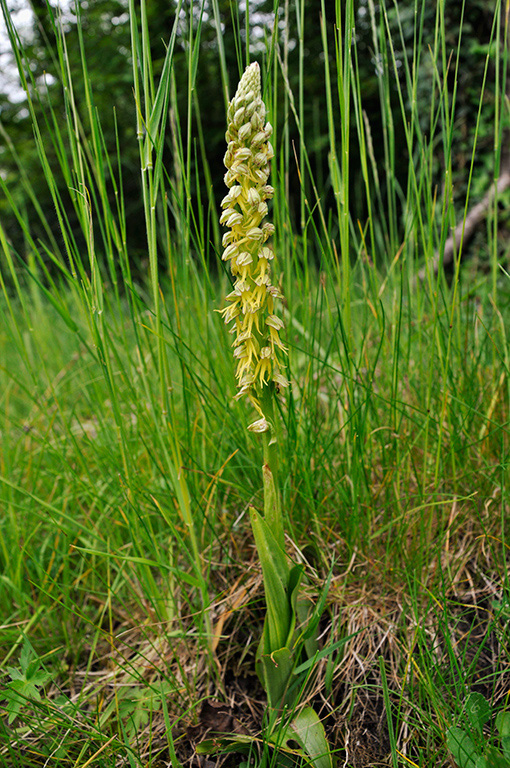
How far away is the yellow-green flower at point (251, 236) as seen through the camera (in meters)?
0.73

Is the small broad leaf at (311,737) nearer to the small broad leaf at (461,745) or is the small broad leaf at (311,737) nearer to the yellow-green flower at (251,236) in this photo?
the small broad leaf at (461,745)

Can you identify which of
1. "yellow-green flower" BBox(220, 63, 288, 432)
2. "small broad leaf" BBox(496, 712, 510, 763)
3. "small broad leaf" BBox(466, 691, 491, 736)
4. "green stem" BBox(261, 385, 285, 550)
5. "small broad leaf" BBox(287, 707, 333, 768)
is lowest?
"small broad leaf" BBox(287, 707, 333, 768)

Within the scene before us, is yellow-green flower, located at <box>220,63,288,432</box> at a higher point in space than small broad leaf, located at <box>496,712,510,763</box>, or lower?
higher

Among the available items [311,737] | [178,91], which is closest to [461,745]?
[311,737]

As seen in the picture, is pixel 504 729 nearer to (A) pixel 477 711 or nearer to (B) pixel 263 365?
(A) pixel 477 711

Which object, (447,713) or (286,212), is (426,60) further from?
(447,713)

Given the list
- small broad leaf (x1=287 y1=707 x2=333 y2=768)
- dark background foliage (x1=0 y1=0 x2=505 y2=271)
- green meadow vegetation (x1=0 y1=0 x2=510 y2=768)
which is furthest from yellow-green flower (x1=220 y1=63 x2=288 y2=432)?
dark background foliage (x1=0 y1=0 x2=505 y2=271)

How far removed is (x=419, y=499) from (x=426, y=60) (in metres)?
2.91

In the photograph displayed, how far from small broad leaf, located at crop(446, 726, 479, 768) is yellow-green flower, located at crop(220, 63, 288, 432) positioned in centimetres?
57

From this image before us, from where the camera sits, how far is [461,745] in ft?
2.58

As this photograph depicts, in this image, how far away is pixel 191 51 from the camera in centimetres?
90

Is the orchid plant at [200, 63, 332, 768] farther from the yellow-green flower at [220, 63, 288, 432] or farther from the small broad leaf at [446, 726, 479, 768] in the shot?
the small broad leaf at [446, 726, 479, 768]

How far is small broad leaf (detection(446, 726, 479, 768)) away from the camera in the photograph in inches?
30.9

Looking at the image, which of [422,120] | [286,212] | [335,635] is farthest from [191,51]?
[422,120]
